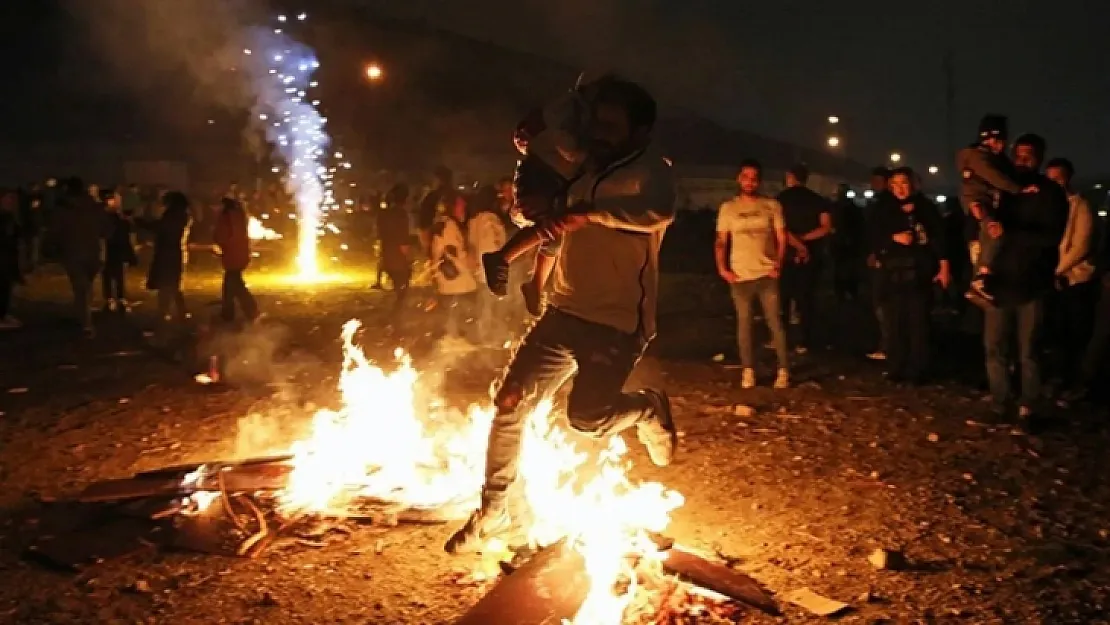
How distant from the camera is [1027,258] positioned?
24.4 ft

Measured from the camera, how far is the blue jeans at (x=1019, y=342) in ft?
24.7

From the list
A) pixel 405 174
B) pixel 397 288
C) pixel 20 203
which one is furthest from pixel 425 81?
pixel 397 288

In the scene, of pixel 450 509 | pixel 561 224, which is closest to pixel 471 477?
pixel 450 509

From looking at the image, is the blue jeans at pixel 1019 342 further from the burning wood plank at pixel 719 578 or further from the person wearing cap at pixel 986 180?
the burning wood plank at pixel 719 578

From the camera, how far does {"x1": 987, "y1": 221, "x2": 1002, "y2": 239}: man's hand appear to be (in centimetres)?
758

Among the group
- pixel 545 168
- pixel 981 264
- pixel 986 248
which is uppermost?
pixel 545 168

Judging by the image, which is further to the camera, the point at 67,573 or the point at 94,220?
the point at 94,220

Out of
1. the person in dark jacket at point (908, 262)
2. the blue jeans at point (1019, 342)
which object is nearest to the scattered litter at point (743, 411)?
the blue jeans at point (1019, 342)

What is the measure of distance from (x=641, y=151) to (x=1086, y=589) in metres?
2.84

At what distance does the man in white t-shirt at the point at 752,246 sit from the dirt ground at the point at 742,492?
2.78 feet

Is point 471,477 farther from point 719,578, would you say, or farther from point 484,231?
point 484,231

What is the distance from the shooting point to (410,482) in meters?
6.16

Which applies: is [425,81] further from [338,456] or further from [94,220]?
[338,456]

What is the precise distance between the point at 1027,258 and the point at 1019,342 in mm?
665
